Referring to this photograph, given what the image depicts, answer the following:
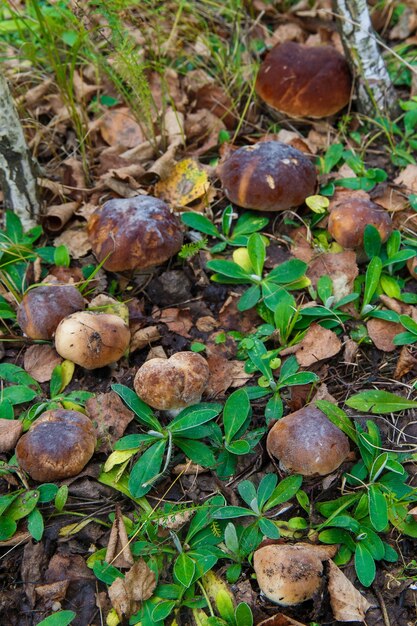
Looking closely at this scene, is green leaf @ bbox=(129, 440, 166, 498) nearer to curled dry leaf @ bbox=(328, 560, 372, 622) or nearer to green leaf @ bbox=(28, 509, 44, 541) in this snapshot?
green leaf @ bbox=(28, 509, 44, 541)

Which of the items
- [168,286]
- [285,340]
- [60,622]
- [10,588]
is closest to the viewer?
[60,622]

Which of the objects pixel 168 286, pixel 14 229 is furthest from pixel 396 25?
pixel 14 229

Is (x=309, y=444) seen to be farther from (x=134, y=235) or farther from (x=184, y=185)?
(x=184, y=185)

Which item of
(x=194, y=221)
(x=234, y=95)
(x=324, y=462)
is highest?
(x=234, y=95)

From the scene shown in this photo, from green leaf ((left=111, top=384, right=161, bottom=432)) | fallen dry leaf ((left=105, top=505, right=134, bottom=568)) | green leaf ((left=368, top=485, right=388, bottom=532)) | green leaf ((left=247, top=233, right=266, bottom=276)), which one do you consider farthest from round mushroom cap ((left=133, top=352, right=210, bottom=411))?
green leaf ((left=368, top=485, right=388, bottom=532))

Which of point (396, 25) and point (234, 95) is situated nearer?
point (234, 95)

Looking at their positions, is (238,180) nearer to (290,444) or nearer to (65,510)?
(290,444)

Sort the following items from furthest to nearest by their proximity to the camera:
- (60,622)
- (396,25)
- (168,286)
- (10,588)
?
(396,25) → (168,286) → (10,588) → (60,622)
